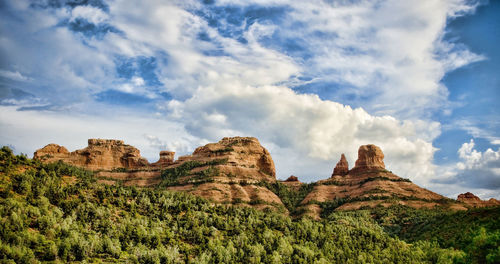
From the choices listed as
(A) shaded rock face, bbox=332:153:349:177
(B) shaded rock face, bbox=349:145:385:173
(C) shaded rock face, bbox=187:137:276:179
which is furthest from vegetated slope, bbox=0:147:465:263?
(A) shaded rock face, bbox=332:153:349:177

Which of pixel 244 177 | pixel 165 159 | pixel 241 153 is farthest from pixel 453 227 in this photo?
pixel 165 159

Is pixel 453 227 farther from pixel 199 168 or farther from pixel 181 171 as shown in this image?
pixel 181 171

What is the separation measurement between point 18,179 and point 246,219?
1945 inches

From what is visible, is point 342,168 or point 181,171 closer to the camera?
point 181,171

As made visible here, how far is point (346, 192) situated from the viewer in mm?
153750

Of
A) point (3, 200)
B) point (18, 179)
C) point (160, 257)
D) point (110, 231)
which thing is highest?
point (18, 179)

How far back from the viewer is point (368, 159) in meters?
172

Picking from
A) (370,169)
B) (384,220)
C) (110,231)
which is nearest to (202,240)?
(110,231)

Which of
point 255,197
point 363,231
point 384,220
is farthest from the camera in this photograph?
point 255,197

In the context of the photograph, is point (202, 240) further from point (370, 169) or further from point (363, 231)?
point (370, 169)

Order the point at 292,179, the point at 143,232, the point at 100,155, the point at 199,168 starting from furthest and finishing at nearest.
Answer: the point at 292,179 < the point at 100,155 < the point at 199,168 < the point at 143,232

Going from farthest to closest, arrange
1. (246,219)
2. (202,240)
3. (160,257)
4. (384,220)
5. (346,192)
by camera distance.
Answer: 1. (346,192)
2. (384,220)
3. (246,219)
4. (202,240)
5. (160,257)

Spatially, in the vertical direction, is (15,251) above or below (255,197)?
below

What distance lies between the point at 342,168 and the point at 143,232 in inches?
5921
